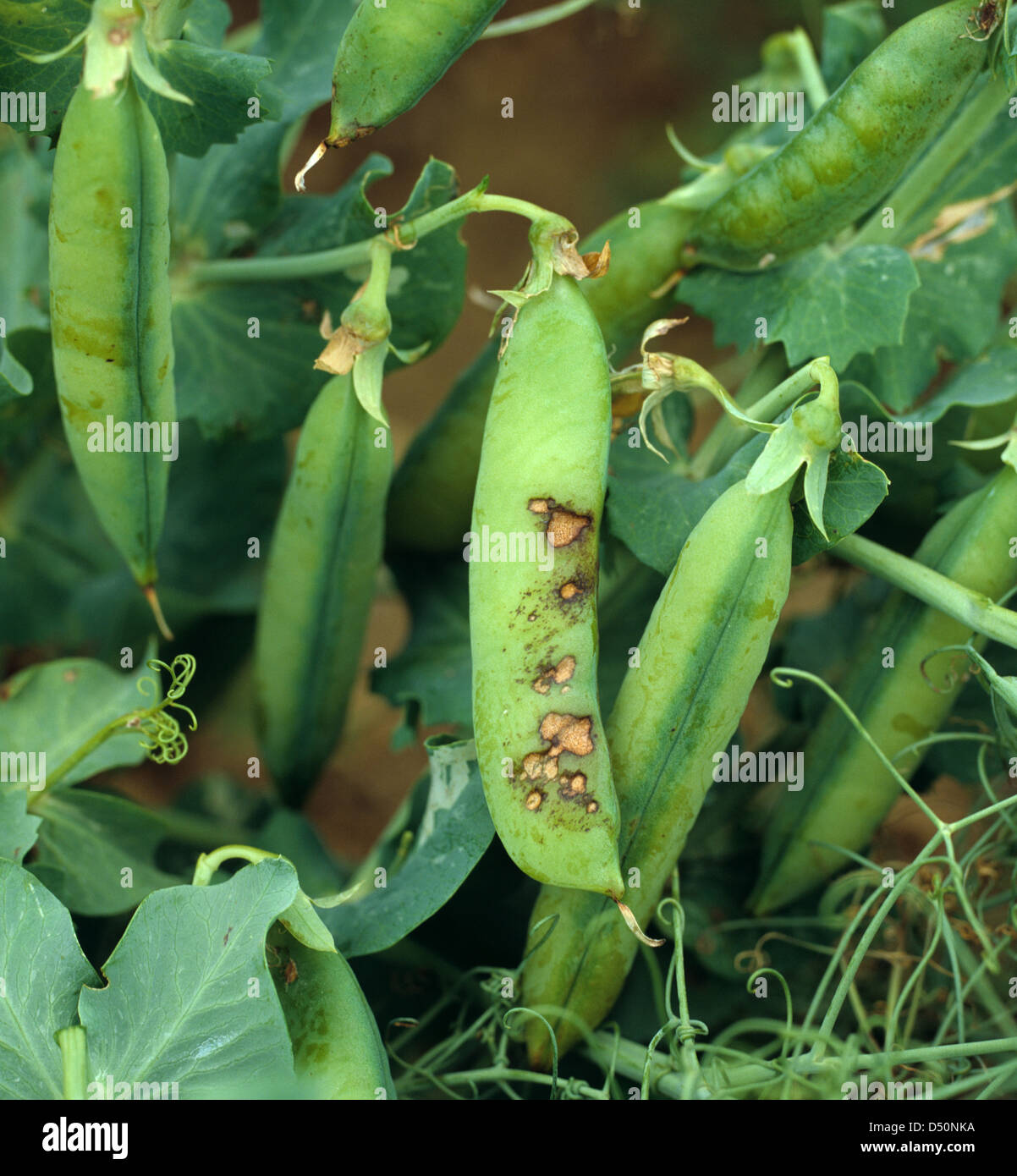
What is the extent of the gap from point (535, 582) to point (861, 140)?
488 mm

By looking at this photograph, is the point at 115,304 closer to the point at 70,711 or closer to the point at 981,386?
the point at 70,711

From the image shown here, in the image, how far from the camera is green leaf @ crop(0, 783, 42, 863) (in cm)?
92

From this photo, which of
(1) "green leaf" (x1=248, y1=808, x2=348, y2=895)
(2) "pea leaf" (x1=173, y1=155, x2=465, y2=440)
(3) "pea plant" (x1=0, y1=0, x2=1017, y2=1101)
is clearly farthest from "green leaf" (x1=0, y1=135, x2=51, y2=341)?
(1) "green leaf" (x1=248, y1=808, x2=348, y2=895)

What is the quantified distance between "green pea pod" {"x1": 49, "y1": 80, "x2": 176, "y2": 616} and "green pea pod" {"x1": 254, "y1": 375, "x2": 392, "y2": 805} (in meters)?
0.14

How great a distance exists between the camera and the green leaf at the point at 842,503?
0.84 m

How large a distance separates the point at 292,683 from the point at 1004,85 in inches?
36.1

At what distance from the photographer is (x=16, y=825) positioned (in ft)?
3.08

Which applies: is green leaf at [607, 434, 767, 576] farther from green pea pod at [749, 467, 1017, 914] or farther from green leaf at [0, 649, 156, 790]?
green leaf at [0, 649, 156, 790]

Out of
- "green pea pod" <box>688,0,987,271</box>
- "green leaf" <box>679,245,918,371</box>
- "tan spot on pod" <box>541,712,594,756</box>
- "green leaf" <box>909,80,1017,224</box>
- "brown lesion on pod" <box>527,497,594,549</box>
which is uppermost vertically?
"green leaf" <box>909,80,1017,224</box>

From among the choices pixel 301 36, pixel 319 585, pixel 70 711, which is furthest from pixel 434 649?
pixel 301 36

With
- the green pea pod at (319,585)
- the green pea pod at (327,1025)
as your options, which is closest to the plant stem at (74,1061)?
the green pea pod at (327,1025)

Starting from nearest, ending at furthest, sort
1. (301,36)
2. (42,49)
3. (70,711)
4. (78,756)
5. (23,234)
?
(42,49) < (78,756) < (70,711) < (301,36) < (23,234)

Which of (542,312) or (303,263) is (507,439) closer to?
(542,312)

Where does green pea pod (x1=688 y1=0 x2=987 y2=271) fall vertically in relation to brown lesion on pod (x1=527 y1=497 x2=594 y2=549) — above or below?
above
